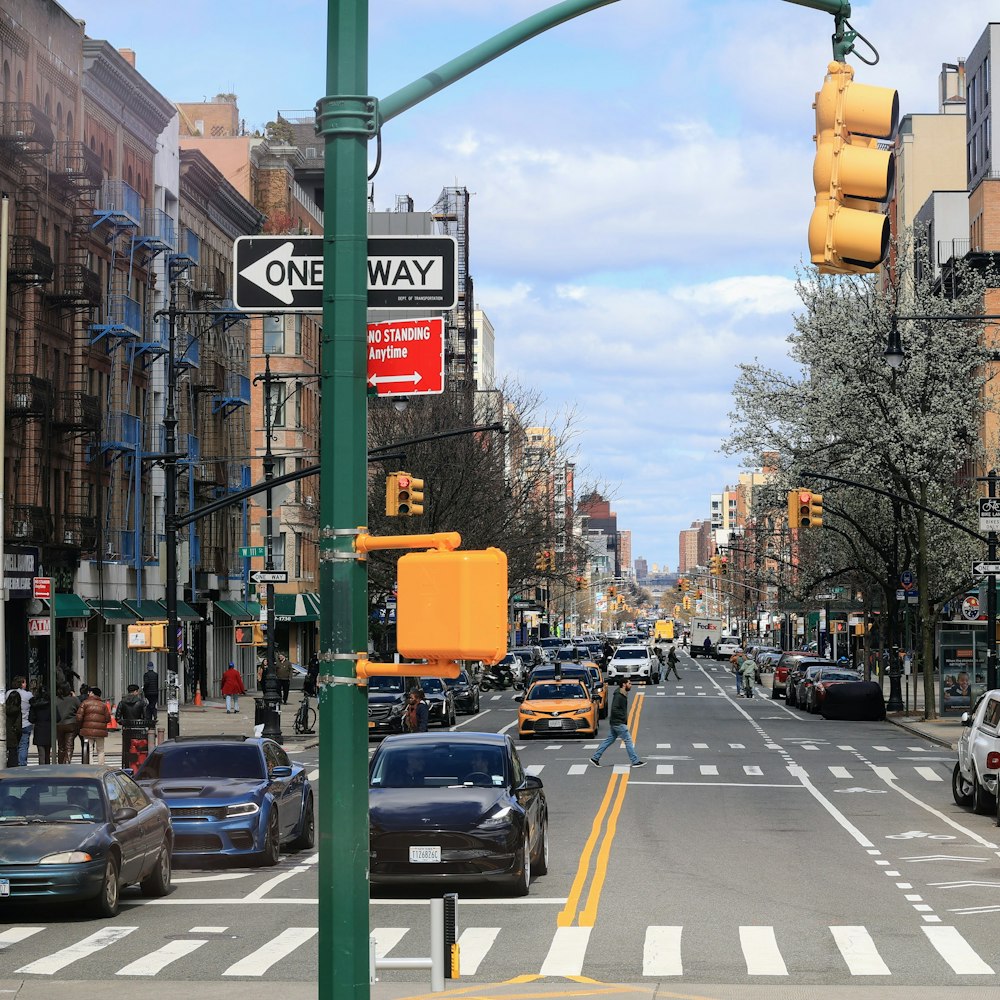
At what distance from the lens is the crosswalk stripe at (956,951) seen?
1458 cm

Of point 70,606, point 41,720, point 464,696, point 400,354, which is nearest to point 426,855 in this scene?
point 400,354

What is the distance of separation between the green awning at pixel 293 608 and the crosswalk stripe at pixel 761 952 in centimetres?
7100

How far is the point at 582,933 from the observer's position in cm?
1648

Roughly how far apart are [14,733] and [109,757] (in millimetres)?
8108

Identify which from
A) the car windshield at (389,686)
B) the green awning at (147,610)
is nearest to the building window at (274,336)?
the green awning at (147,610)

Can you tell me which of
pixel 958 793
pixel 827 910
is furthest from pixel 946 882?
pixel 958 793

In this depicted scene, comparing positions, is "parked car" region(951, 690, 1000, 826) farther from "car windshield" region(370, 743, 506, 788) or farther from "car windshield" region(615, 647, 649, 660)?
"car windshield" region(615, 647, 649, 660)

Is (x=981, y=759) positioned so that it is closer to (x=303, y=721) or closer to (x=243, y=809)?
(x=243, y=809)

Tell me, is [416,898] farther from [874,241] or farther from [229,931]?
[874,241]

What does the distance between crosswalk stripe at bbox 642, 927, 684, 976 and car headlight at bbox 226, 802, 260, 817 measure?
604cm

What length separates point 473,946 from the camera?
15883 millimetres

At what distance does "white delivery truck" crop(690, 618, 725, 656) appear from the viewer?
15925cm

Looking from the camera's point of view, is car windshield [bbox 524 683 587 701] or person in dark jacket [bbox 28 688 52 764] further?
car windshield [bbox 524 683 587 701]

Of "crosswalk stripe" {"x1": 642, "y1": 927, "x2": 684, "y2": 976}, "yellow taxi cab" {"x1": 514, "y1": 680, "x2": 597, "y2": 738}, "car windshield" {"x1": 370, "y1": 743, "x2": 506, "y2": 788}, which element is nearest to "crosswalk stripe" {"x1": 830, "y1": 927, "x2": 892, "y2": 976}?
"crosswalk stripe" {"x1": 642, "y1": 927, "x2": 684, "y2": 976}
